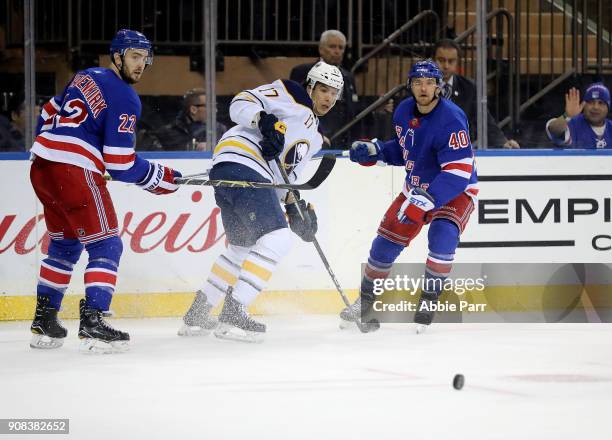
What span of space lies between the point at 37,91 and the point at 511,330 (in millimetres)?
2623

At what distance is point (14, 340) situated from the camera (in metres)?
5.23

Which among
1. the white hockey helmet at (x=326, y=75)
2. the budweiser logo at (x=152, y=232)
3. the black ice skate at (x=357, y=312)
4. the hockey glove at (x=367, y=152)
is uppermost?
the white hockey helmet at (x=326, y=75)

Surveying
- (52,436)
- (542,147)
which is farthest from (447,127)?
(52,436)

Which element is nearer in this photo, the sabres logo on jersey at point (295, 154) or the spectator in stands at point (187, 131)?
the sabres logo on jersey at point (295, 154)

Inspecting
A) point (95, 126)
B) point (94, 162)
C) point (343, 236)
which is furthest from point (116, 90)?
point (343, 236)

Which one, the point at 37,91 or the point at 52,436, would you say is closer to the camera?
the point at 52,436

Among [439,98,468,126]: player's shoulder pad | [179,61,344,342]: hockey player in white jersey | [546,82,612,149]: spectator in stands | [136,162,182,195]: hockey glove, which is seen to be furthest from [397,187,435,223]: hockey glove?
[546,82,612,149]: spectator in stands

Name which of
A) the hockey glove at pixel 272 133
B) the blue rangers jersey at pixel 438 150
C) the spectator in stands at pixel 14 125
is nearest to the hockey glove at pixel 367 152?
the blue rangers jersey at pixel 438 150

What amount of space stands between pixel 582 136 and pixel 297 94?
2.07m

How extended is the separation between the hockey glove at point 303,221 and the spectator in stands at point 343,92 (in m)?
1.04

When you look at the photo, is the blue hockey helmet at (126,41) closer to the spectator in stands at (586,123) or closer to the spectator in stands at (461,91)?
the spectator in stands at (461,91)

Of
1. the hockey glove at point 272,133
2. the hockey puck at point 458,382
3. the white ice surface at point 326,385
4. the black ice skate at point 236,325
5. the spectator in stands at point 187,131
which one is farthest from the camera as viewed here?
the spectator in stands at point 187,131

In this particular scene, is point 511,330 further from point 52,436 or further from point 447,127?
point 52,436

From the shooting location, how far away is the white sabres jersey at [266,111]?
5.10m
